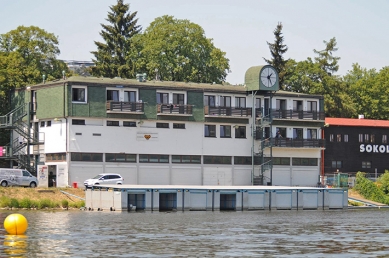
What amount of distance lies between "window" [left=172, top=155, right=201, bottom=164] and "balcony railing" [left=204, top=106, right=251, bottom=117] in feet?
15.4

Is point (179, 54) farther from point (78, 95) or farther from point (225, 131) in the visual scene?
point (78, 95)

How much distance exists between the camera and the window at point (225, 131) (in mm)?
94500

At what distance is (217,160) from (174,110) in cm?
710

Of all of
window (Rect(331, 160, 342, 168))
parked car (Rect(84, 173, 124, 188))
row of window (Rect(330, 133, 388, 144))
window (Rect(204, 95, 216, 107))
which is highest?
window (Rect(204, 95, 216, 107))

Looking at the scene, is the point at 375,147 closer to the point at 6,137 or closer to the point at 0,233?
the point at 6,137

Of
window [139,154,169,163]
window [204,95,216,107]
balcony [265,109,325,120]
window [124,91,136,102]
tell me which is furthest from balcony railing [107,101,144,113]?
balcony [265,109,325,120]

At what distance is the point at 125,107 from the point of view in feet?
291

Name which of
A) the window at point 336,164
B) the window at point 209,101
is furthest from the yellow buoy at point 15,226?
the window at point 336,164

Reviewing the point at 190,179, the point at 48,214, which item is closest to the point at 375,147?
the point at 190,179

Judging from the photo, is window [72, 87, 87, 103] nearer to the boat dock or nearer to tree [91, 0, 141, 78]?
the boat dock

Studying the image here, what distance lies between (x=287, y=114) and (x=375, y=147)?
17646 mm

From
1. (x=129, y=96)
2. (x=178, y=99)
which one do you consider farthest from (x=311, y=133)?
(x=129, y=96)

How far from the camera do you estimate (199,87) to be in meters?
94.7

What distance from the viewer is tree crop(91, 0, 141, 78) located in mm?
119750
